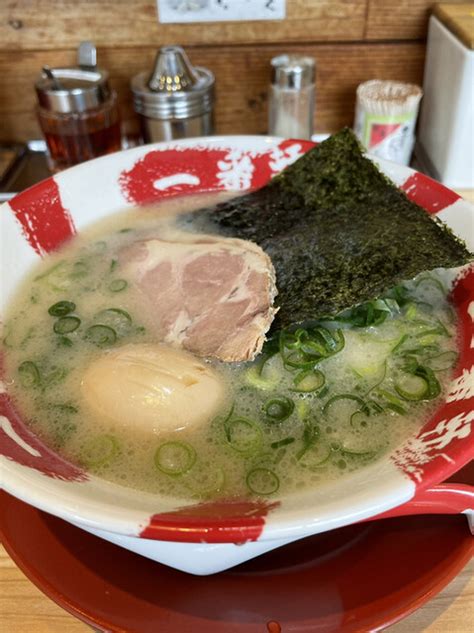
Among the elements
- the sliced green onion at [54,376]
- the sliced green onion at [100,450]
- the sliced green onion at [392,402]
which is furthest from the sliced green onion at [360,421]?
the sliced green onion at [54,376]

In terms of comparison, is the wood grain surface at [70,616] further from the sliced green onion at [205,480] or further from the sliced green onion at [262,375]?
the sliced green onion at [262,375]

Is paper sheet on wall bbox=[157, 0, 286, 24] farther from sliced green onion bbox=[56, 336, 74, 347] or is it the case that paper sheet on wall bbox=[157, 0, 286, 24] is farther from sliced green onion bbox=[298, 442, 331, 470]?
sliced green onion bbox=[298, 442, 331, 470]

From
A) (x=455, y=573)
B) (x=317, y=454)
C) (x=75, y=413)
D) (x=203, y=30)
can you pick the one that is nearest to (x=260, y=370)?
(x=317, y=454)

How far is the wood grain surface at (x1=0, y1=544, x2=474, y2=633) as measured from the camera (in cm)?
84

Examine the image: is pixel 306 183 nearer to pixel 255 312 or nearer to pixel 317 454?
pixel 255 312

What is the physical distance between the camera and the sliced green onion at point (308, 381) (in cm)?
95

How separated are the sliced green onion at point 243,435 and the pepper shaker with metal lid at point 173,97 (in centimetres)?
111

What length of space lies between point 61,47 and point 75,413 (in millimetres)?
1340

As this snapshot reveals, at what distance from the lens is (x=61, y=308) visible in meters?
1.13

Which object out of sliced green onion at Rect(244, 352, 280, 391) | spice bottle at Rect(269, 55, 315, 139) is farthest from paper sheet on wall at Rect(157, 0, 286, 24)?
sliced green onion at Rect(244, 352, 280, 391)

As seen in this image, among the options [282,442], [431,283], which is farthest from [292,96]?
[282,442]

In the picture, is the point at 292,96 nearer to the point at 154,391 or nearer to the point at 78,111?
the point at 78,111

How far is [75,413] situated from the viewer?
0.92m

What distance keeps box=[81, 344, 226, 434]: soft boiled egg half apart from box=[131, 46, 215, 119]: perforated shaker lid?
977mm
